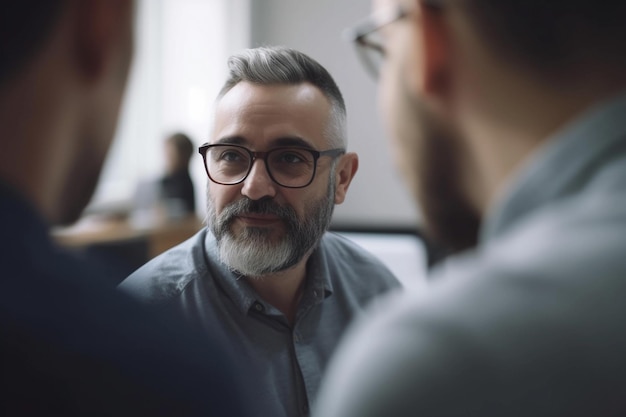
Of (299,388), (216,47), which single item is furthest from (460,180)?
(216,47)

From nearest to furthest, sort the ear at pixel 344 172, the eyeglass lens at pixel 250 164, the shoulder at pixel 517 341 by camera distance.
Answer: the shoulder at pixel 517 341
the eyeglass lens at pixel 250 164
the ear at pixel 344 172

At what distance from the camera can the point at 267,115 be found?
3.95 ft

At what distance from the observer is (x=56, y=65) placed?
0.52m

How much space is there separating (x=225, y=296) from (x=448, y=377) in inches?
32.3

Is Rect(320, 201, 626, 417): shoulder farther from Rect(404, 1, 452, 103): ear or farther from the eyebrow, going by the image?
the eyebrow

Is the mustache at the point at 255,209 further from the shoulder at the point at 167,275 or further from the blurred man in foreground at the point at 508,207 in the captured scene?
the blurred man in foreground at the point at 508,207

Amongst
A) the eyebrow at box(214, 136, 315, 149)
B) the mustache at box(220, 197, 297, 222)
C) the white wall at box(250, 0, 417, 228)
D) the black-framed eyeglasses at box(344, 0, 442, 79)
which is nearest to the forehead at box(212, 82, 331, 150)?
the eyebrow at box(214, 136, 315, 149)

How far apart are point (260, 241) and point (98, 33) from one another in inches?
27.6

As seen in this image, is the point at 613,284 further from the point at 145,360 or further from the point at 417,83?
the point at 145,360

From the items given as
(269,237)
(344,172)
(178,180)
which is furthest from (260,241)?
(178,180)

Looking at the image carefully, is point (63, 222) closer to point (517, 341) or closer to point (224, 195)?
point (517, 341)

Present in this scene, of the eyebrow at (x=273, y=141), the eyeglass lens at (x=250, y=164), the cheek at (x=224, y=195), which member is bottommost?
the cheek at (x=224, y=195)

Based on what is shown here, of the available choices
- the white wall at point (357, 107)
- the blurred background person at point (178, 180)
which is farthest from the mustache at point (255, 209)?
the white wall at point (357, 107)

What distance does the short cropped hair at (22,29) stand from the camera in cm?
49
